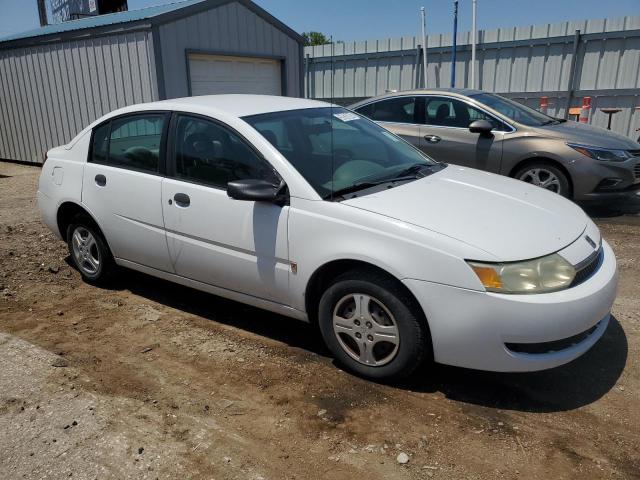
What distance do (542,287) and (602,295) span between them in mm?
446

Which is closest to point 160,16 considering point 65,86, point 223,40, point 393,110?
point 223,40

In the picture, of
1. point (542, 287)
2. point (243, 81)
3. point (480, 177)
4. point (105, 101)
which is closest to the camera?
point (542, 287)

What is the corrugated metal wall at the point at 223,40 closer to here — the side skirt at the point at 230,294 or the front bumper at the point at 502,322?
the side skirt at the point at 230,294

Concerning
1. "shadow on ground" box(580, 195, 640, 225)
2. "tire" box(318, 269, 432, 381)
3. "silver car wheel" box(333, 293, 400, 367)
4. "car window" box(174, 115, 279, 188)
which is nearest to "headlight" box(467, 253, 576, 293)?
"tire" box(318, 269, 432, 381)

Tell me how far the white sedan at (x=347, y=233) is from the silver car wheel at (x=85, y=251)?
0.07m

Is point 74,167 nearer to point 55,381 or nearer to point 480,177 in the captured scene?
point 55,381

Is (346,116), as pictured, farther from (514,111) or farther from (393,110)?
(514,111)

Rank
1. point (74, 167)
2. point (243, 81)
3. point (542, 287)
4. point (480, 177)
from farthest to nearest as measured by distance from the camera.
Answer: point (243, 81) → point (74, 167) → point (480, 177) → point (542, 287)

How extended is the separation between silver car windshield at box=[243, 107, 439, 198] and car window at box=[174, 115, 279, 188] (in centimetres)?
17

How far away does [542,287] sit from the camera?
283 centimetres

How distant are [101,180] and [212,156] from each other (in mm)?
1214

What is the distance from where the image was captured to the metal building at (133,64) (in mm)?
9641

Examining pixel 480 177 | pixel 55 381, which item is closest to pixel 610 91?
pixel 480 177

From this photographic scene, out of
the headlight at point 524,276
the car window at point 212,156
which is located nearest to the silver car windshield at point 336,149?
the car window at point 212,156
